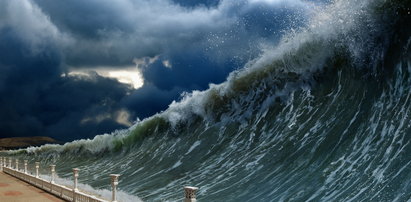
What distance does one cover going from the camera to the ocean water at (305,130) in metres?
12.4

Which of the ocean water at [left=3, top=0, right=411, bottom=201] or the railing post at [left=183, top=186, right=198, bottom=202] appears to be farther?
the ocean water at [left=3, top=0, right=411, bottom=201]

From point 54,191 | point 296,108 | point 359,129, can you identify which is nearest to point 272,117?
point 296,108

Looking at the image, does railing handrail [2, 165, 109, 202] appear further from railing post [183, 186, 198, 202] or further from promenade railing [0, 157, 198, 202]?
railing post [183, 186, 198, 202]

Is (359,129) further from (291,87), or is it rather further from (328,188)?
(291,87)

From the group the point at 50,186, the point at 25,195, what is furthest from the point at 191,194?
the point at 50,186

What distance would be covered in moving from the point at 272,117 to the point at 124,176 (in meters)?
8.72

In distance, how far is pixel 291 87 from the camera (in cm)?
2189

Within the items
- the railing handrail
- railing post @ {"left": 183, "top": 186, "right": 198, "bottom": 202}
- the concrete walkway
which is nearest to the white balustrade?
the railing handrail

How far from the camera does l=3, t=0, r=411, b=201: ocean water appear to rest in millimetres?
12414

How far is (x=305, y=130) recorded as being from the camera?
1738 cm

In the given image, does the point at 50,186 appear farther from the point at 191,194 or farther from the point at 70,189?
the point at 191,194

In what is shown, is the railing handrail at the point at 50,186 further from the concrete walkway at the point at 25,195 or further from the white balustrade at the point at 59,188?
the concrete walkway at the point at 25,195

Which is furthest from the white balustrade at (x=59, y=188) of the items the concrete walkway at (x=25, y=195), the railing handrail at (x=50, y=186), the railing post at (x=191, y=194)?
the railing post at (x=191, y=194)

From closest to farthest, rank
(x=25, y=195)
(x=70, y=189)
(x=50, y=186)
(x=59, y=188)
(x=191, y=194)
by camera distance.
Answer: (x=191, y=194)
(x=70, y=189)
(x=59, y=188)
(x=25, y=195)
(x=50, y=186)
